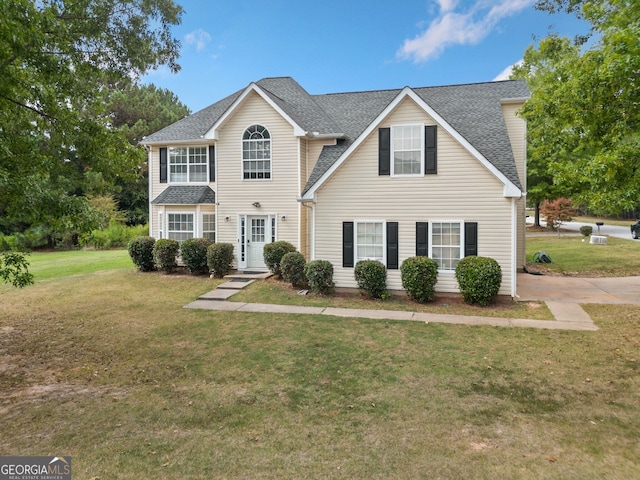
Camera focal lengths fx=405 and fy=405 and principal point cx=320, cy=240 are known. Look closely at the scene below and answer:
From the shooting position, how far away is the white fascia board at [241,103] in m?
15.3

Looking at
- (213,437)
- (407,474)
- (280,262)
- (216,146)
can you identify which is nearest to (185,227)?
(216,146)

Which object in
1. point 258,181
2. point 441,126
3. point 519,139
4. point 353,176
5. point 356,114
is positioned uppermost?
point 356,114

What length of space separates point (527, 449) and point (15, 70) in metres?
8.93

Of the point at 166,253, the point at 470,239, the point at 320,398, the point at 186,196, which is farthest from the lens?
the point at 186,196

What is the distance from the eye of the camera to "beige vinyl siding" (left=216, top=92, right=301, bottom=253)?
621 inches

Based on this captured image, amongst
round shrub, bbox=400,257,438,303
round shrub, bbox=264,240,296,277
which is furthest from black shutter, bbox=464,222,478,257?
round shrub, bbox=264,240,296,277

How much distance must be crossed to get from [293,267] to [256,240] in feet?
11.5

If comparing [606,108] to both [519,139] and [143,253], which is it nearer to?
[519,139]

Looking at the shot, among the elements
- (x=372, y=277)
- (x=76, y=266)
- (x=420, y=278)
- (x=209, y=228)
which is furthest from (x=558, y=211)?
(x=76, y=266)

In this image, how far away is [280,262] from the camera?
47.1ft

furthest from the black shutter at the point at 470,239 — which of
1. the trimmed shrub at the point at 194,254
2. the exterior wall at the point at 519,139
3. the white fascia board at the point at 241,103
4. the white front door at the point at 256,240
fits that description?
the trimmed shrub at the point at 194,254

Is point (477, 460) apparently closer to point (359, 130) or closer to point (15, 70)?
point (15, 70)

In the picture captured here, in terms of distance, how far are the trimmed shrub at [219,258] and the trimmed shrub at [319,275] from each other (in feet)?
13.1

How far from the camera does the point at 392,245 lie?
12875 mm
